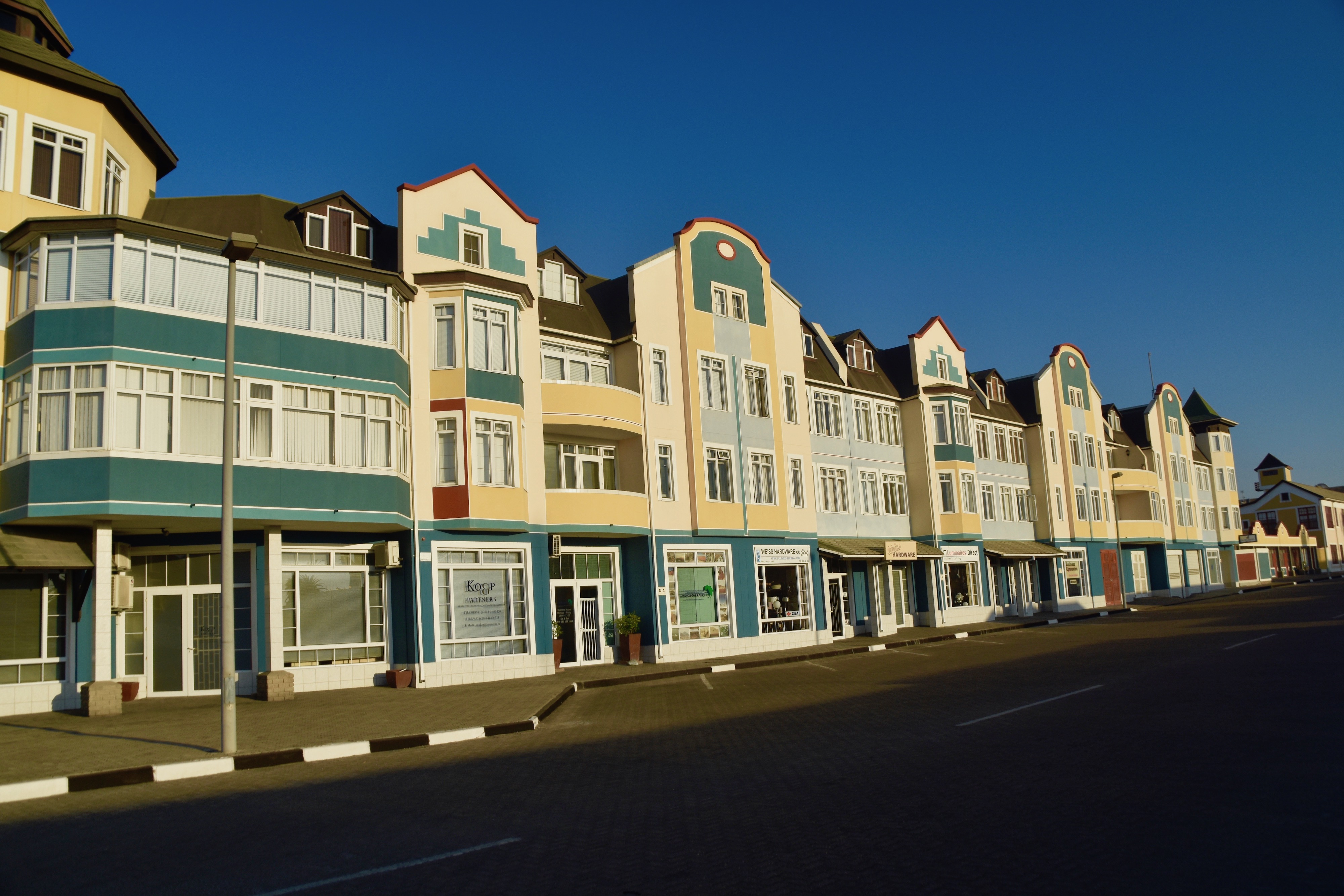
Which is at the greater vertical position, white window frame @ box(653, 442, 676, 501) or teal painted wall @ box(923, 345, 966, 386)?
teal painted wall @ box(923, 345, 966, 386)

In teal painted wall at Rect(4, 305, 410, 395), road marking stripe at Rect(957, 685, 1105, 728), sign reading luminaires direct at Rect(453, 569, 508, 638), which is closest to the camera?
road marking stripe at Rect(957, 685, 1105, 728)

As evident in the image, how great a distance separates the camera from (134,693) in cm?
1903

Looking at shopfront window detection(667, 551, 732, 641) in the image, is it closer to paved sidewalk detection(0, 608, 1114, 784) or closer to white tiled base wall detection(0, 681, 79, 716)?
paved sidewalk detection(0, 608, 1114, 784)

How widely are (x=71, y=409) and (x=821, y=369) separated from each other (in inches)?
989

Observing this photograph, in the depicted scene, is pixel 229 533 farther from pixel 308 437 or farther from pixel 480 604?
pixel 480 604

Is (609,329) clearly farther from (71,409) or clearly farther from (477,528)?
(71,409)

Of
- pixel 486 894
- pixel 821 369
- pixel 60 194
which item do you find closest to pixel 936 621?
pixel 821 369

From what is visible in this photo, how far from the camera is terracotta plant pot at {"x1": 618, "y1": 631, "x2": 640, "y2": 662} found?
26312 millimetres

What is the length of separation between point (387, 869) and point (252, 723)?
10.2 m

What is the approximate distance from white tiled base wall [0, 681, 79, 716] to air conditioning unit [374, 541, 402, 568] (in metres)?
6.15

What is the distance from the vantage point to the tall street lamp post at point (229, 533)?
12609mm

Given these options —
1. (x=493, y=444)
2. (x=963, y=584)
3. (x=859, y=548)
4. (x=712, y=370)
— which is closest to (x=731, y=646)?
(x=859, y=548)

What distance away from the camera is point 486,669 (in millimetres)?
22391

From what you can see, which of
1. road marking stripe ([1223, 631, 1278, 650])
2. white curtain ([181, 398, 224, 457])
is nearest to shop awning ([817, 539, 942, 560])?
road marking stripe ([1223, 631, 1278, 650])
